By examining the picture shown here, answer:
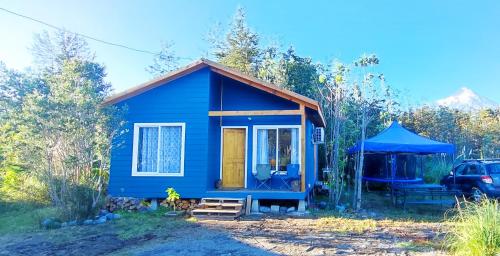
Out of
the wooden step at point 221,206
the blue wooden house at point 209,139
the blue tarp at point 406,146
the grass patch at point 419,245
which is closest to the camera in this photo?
the grass patch at point 419,245

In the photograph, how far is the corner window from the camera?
1138 cm

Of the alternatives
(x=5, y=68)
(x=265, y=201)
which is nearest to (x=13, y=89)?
(x=5, y=68)

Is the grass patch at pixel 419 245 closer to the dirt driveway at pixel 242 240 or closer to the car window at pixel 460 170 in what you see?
the dirt driveway at pixel 242 240

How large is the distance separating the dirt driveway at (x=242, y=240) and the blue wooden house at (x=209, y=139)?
203 cm

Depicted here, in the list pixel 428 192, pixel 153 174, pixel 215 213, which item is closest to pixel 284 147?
pixel 215 213

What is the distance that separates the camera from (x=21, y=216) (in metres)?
10.1

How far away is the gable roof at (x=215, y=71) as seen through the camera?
10.2 meters

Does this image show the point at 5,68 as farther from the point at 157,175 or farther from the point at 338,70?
the point at 338,70

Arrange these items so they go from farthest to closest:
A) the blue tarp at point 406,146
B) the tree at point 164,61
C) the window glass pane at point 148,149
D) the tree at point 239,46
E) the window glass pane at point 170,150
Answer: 1. the tree at point 164,61
2. the tree at point 239,46
3. the blue tarp at point 406,146
4. the window glass pane at point 148,149
5. the window glass pane at point 170,150

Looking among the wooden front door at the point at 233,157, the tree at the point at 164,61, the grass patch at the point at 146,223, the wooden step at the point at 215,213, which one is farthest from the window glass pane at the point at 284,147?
the tree at the point at 164,61

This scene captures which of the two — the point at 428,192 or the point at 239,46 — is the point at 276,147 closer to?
the point at 428,192

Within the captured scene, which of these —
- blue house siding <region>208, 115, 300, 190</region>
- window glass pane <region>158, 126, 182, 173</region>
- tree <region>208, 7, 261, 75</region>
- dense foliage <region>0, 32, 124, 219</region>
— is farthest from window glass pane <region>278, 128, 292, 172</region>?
A: tree <region>208, 7, 261, 75</region>

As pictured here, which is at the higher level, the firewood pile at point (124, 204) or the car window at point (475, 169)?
the car window at point (475, 169)

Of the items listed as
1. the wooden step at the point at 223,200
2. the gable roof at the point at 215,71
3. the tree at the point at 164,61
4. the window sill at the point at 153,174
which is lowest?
the wooden step at the point at 223,200
